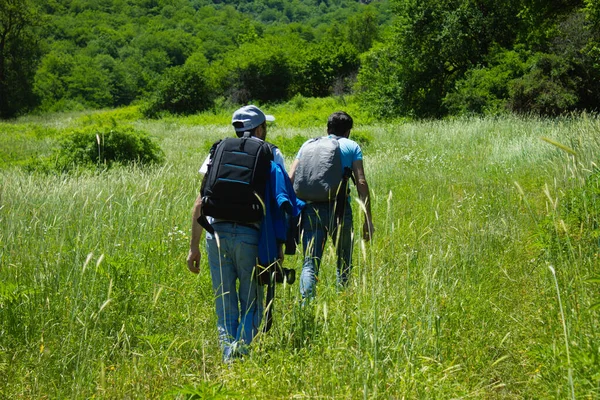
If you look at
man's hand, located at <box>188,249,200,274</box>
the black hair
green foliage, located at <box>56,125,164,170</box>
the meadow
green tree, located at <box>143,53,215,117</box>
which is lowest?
green tree, located at <box>143,53,215,117</box>

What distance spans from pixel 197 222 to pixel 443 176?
7191 millimetres

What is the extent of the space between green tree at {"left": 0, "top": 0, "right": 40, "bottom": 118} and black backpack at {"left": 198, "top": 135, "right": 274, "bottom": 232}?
44.7m

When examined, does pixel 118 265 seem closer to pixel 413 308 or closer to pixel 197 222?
pixel 197 222

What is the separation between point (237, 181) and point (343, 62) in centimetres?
5426

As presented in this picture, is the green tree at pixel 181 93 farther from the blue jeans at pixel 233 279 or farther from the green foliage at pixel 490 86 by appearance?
the blue jeans at pixel 233 279

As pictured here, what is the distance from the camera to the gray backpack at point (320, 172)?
187 inches

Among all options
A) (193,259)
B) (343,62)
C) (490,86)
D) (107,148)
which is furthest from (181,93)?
(193,259)

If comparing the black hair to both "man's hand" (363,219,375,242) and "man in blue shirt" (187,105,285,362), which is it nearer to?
"man's hand" (363,219,375,242)

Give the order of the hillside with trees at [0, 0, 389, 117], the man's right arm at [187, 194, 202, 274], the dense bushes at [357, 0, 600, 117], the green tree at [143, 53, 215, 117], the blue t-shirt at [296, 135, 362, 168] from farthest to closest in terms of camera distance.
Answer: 1. the hillside with trees at [0, 0, 389, 117]
2. the green tree at [143, 53, 215, 117]
3. the dense bushes at [357, 0, 600, 117]
4. the blue t-shirt at [296, 135, 362, 168]
5. the man's right arm at [187, 194, 202, 274]

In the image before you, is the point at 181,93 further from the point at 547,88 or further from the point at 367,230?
the point at 367,230

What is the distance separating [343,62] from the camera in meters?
56.1

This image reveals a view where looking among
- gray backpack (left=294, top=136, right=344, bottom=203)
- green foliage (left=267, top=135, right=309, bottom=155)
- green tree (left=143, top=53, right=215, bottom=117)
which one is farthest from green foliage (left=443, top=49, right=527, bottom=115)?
green tree (left=143, top=53, right=215, bottom=117)

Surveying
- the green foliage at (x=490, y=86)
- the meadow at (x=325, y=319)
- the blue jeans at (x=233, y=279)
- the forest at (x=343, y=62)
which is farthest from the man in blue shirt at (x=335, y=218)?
the green foliage at (x=490, y=86)

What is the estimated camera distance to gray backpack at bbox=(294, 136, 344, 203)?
4754 millimetres
